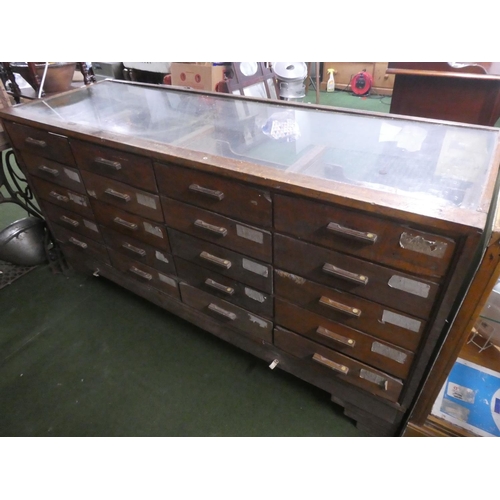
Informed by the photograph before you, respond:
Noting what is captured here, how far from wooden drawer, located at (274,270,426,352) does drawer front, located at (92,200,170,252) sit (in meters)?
0.51

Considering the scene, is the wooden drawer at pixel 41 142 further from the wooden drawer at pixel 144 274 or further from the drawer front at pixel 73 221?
the wooden drawer at pixel 144 274

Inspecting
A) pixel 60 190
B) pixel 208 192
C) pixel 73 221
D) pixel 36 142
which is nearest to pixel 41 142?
pixel 36 142

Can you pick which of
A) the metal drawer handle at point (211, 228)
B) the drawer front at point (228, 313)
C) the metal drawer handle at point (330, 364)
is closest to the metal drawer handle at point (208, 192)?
the metal drawer handle at point (211, 228)

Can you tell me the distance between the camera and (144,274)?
5.38 ft

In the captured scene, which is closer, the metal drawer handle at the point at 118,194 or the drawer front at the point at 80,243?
the metal drawer handle at the point at 118,194

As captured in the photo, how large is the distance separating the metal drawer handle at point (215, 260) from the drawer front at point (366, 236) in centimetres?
30

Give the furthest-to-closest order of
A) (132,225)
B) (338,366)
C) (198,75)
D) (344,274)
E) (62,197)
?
(198,75), (62,197), (132,225), (338,366), (344,274)

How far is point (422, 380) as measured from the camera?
1.05 m

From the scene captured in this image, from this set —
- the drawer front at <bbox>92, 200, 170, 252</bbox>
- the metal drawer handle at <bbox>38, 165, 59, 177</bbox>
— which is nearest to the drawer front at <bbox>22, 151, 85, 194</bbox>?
the metal drawer handle at <bbox>38, 165, 59, 177</bbox>

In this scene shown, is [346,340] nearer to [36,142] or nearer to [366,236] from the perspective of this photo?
[366,236]

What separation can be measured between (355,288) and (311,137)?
0.55m

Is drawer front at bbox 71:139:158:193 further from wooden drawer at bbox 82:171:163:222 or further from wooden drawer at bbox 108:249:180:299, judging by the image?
wooden drawer at bbox 108:249:180:299

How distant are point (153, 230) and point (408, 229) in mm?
936

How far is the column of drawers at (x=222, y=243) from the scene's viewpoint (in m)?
1.07
